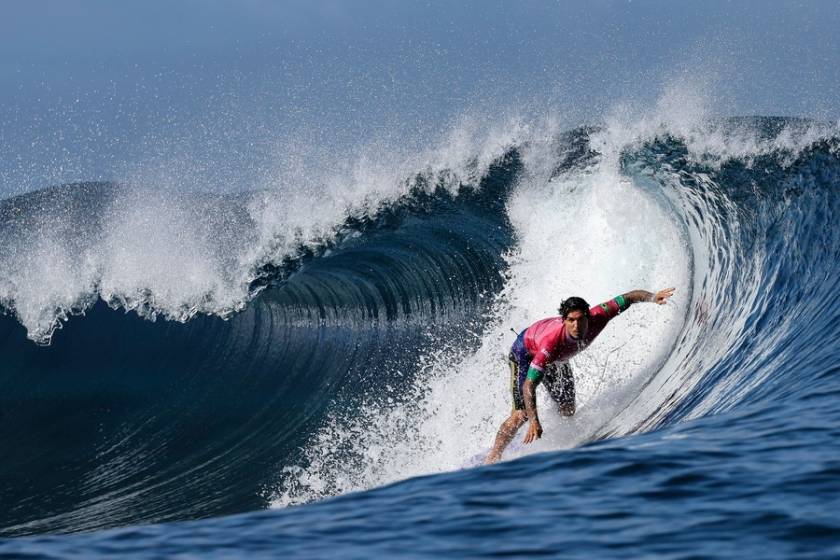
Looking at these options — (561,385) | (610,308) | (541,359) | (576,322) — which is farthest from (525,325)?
(576,322)

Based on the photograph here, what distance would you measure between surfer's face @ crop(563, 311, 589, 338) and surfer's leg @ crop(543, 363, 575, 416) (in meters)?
0.85

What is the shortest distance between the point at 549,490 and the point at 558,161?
9.26m

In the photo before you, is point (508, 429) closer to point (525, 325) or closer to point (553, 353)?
point (553, 353)

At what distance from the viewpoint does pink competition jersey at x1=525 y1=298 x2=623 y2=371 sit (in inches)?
286

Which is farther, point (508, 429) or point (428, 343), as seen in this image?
point (428, 343)

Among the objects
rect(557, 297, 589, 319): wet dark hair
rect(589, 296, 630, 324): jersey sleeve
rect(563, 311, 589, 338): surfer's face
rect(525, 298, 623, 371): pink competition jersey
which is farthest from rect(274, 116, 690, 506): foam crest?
rect(557, 297, 589, 319): wet dark hair

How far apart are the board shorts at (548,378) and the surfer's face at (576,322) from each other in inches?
25.9

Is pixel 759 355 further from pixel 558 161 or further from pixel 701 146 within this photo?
pixel 558 161

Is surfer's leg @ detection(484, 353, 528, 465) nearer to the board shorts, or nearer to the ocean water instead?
the board shorts

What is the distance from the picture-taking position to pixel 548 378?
7.96 metres

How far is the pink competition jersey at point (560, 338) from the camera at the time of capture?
23.8 feet

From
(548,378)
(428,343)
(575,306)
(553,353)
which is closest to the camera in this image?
(575,306)

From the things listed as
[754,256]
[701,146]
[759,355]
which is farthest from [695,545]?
[701,146]

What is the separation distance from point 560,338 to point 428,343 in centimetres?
565
